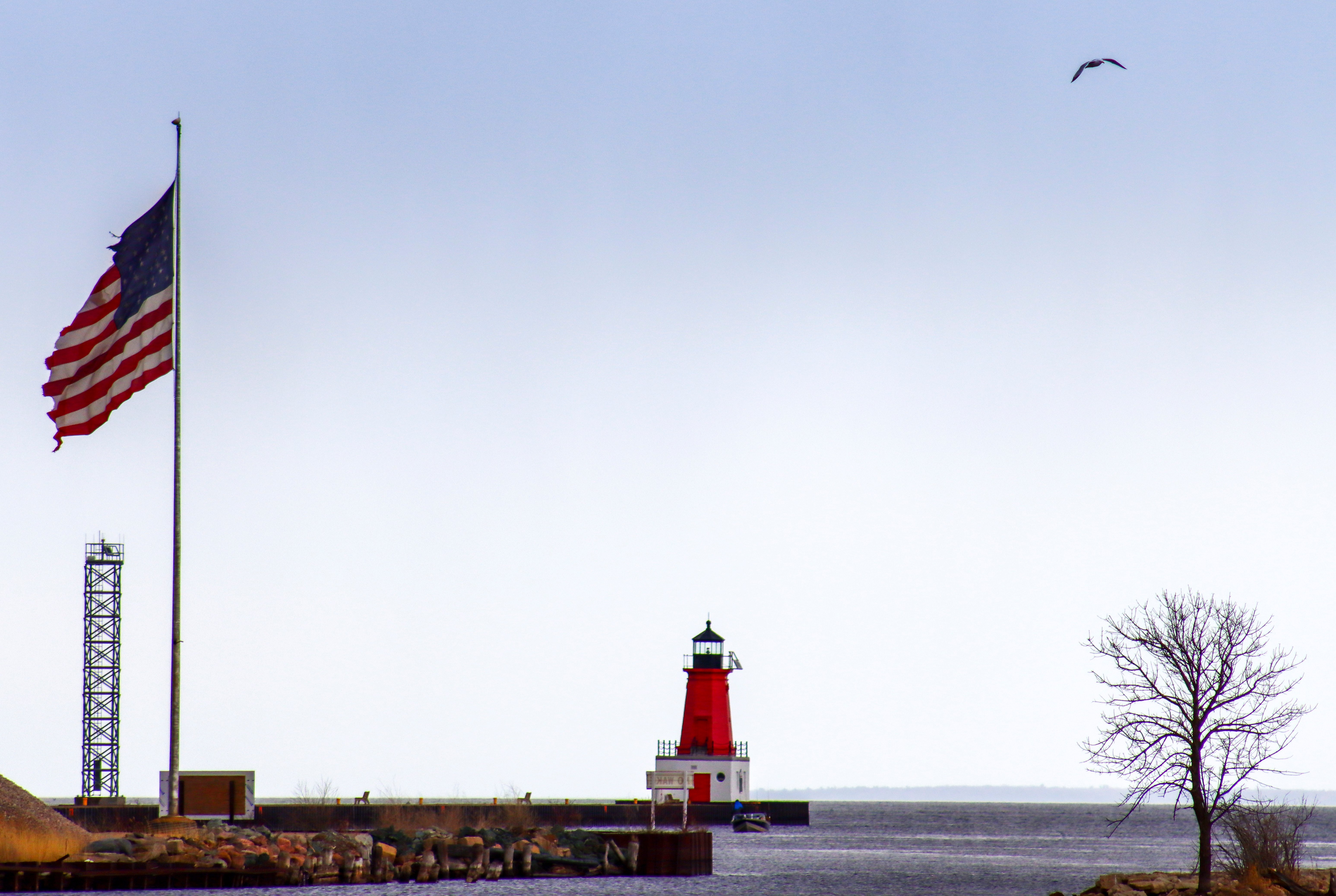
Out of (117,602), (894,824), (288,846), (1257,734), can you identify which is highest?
(117,602)

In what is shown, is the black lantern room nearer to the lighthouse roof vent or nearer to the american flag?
the lighthouse roof vent

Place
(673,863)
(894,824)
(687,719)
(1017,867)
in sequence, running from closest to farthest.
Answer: (673,863) → (1017,867) → (687,719) → (894,824)

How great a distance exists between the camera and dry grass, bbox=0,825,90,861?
3375 cm

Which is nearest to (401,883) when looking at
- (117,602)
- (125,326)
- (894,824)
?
(125,326)

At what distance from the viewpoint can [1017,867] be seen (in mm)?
69812

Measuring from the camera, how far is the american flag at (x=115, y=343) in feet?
98.3

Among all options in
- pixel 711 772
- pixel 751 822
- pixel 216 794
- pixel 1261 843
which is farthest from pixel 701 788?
pixel 1261 843

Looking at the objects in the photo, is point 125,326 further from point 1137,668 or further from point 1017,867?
point 1017,867

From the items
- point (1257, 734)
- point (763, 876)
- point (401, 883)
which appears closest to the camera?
point (1257, 734)

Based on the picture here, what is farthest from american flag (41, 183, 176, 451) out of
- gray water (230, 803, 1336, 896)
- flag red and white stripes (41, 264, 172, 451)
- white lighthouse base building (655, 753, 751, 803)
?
white lighthouse base building (655, 753, 751, 803)

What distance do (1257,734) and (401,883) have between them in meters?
22.5

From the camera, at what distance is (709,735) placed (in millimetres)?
83875

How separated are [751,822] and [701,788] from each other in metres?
5.52

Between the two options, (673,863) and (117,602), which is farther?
(117,602)
